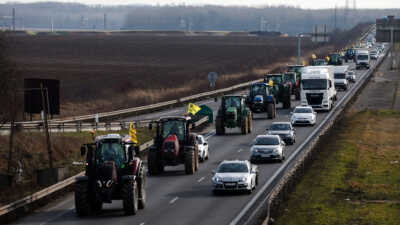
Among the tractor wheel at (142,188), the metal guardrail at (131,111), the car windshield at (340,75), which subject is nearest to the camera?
the tractor wheel at (142,188)

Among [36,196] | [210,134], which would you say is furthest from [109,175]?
[210,134]

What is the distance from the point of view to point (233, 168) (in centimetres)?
3628

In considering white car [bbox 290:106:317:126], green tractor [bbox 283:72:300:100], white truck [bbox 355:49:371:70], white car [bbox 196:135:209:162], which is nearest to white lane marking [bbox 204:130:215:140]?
white car [bbox 290:106:317:126]

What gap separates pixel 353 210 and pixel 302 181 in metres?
7.15

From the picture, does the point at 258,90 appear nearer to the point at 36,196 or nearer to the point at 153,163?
the point at 153,163

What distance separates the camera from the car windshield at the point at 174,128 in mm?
40344

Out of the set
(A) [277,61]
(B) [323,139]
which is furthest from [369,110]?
(A) [277,61]

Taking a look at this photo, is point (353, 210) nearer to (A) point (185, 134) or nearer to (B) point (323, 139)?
(A) point (185, 134)

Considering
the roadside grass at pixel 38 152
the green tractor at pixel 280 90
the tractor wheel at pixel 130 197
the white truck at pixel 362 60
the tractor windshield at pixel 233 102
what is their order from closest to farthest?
the tractor wheel at pixel 130 197
the roadside grass at pixel 38 152
the tractor windshield at pixel 233 102
the green tractor at pixel 280 90
the white truck at pixel 362 60

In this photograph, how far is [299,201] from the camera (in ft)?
108

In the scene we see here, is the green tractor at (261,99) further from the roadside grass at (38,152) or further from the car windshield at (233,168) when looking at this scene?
the car windshield at (233,168)

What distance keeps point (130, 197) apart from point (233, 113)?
27971 millimetres

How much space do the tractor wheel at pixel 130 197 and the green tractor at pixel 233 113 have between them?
88.4ft

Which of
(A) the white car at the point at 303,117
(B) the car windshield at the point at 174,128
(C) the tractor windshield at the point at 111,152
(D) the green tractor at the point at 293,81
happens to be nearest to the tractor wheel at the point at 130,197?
(C) the tractor windshield at the point at 111,152
